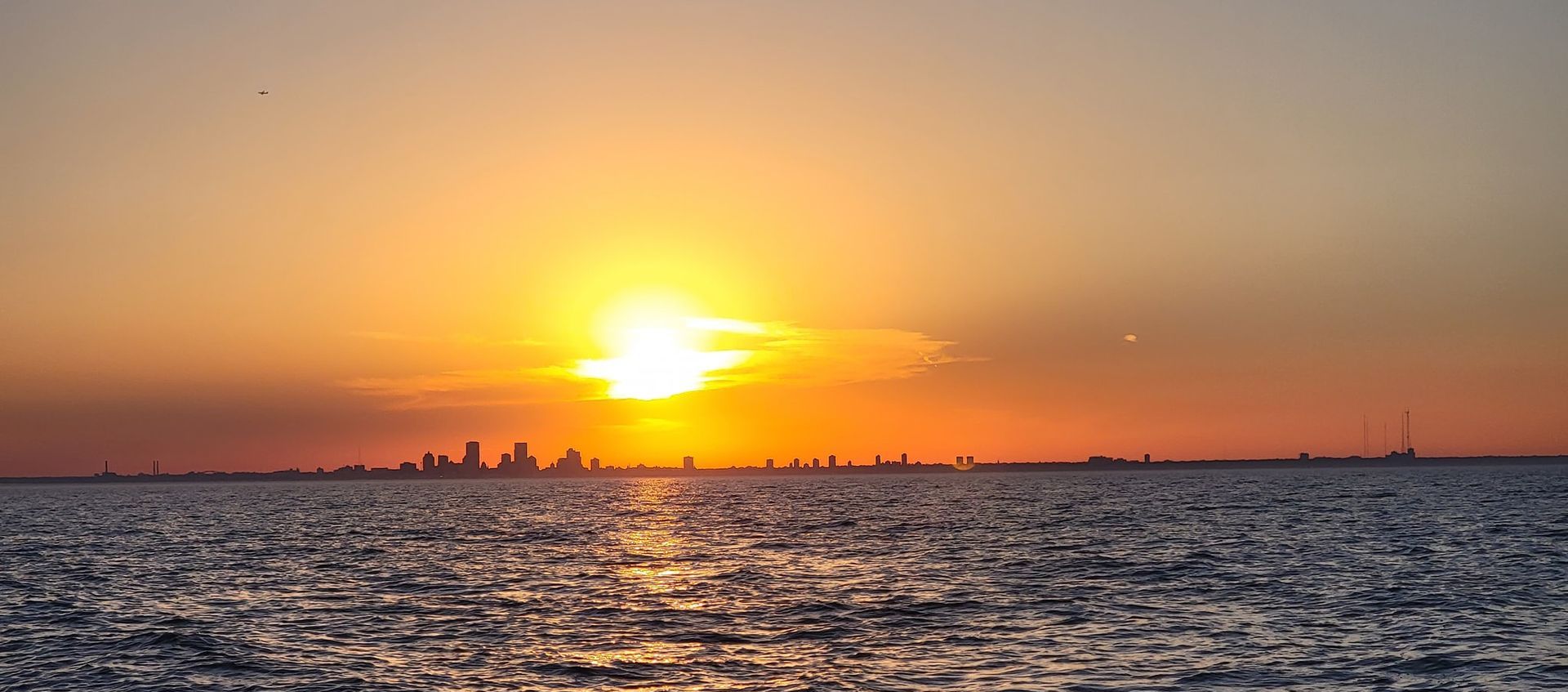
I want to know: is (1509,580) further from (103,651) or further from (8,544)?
(8,544)

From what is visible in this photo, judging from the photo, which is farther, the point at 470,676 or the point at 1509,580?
the point at 1509,580

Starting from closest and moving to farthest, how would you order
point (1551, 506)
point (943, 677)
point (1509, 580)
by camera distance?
point (943, 677) < point (1509, 580) < point (1551, 506)

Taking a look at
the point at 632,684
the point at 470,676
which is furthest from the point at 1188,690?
the point at 470,676

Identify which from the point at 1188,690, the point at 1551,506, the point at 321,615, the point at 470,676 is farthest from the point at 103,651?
the point at 1551,506

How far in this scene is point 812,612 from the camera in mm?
48562

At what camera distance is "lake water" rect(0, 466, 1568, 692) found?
36250 mm

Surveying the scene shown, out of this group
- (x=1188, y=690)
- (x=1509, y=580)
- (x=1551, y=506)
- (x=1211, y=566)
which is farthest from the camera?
(x=1551, y=506)

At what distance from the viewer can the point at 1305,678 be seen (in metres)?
34.2

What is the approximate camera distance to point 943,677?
35062 millimetres

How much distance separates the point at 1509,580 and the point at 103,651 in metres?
60.7

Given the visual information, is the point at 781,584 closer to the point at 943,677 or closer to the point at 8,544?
the point at 943,677

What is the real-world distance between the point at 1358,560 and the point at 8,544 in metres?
105

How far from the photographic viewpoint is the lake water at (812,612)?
3625 centimetres

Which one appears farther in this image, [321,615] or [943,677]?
[321,615]
